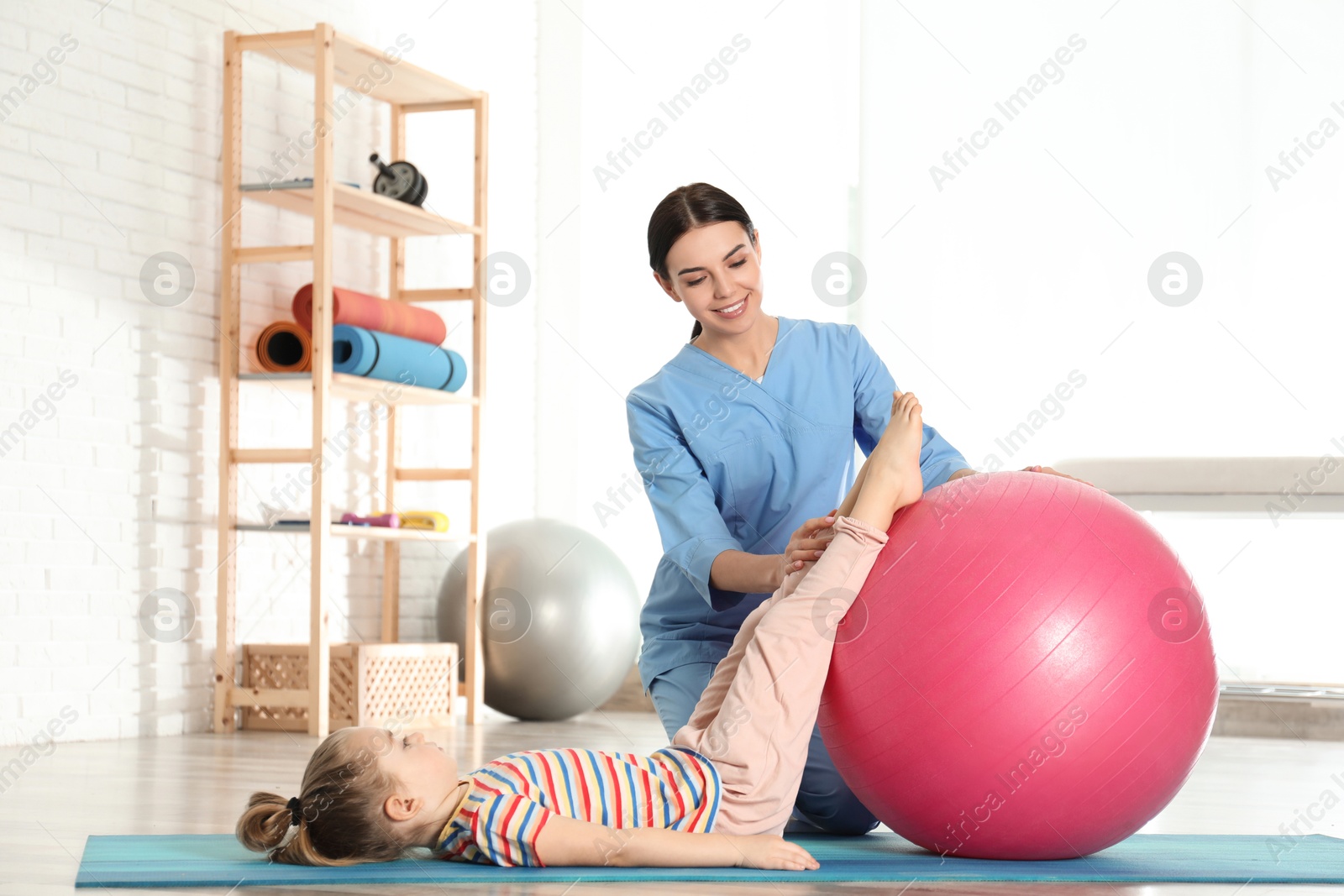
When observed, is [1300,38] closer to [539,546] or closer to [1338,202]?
[1338,202]

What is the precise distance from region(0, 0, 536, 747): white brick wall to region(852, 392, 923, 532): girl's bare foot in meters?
2.45

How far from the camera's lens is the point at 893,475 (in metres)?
1.86

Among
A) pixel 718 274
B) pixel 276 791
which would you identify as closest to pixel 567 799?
pixel 718 274

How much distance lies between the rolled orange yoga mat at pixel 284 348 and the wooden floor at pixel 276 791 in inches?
42.3

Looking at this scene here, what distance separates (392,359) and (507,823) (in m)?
2.62

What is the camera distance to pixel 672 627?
238 cm

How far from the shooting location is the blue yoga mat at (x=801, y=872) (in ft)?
5.61

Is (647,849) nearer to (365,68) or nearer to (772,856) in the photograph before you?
(772,856)

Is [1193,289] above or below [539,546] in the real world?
above

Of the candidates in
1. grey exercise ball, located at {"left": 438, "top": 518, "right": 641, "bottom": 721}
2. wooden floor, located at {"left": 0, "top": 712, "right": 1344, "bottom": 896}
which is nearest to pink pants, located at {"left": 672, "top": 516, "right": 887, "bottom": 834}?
wooden floor, located at {"left": 0, "top": 712, "right": 1344, "bottom": 896}

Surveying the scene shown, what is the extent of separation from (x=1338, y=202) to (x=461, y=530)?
10.4 feet

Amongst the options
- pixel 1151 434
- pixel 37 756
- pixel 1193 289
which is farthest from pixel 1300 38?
pixel 37 756

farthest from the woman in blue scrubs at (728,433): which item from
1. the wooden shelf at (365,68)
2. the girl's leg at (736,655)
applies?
the wooden shelf at (365,68)

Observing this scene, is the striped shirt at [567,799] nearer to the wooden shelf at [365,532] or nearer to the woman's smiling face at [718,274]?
the woman's smiling face at [718,274]
